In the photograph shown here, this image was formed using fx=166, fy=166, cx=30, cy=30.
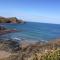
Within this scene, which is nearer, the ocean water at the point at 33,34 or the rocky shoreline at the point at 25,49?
the rocky shoreline at the point at 25,49

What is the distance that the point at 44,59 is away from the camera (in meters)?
6.24

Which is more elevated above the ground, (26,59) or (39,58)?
(39,58)

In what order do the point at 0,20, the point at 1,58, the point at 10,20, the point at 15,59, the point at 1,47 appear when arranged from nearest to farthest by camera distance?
the point at 15,59 → the point at 1,58 → the point at 1,47 → the point at 0,20 → the point at 10,20

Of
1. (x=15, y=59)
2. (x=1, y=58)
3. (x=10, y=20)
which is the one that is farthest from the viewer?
(x=10, y=20)

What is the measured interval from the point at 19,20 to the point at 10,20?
617 cm

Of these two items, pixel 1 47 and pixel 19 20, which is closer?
pixel 1 47

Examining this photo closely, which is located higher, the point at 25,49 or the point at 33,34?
the point at 25,49

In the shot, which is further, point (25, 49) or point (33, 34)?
point (33, 34)

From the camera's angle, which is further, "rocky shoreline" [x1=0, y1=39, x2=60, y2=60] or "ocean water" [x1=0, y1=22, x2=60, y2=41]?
"ocean water" [x1=0, y1=22, x2=60, y2=41]

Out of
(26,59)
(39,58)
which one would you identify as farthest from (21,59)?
(39,58)

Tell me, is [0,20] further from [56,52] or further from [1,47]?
[56,52]

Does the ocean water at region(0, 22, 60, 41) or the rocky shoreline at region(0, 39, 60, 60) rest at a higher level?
the rocky shoreline at region(0, 39, 60, 60)

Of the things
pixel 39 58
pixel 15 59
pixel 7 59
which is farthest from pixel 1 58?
pixel 39 58

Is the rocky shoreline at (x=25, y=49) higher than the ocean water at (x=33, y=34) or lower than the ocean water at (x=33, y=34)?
higher
